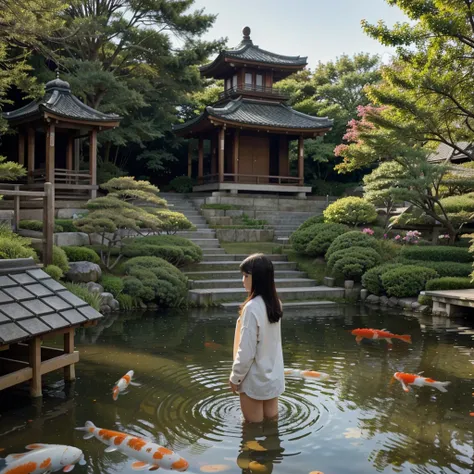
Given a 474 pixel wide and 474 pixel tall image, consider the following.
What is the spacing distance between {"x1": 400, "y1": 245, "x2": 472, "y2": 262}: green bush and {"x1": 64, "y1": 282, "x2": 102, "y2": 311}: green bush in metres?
8.76

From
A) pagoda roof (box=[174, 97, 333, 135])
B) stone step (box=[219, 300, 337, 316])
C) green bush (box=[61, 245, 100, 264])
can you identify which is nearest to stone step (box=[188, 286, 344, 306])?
stone step (box=[219, 300, 337, 316])

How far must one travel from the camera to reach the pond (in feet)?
14.4

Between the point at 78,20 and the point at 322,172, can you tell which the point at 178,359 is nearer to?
the point at 78,20

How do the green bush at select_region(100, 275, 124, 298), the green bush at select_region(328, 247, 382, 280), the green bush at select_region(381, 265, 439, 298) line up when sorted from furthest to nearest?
the green bush at select_region(328, 247, 382, 280)
the green bush at select_region(381, 265, 439, 298)
the green bush at select_region(100, 275, 124, 298)

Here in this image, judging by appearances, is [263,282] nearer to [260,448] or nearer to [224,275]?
[260,448]

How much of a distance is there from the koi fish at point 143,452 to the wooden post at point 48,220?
18.6ft

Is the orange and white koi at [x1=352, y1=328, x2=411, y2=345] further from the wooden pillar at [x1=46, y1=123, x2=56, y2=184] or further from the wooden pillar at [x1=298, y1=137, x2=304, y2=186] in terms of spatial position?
the wooden pillar at [x1=298, y1=137, x2=304, y2=186]

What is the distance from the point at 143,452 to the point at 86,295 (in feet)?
22.7

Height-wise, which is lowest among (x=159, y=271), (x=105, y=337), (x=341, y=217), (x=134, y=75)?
(x=105, y=337)

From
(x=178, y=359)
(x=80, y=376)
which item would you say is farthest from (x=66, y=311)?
(x=178, y=359)

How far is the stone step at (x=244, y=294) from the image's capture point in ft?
41.6

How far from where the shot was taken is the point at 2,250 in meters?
9.26

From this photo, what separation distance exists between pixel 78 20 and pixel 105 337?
1521 cm

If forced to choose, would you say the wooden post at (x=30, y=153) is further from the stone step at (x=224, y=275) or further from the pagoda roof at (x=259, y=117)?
the stone step at (x=224, y=275)
